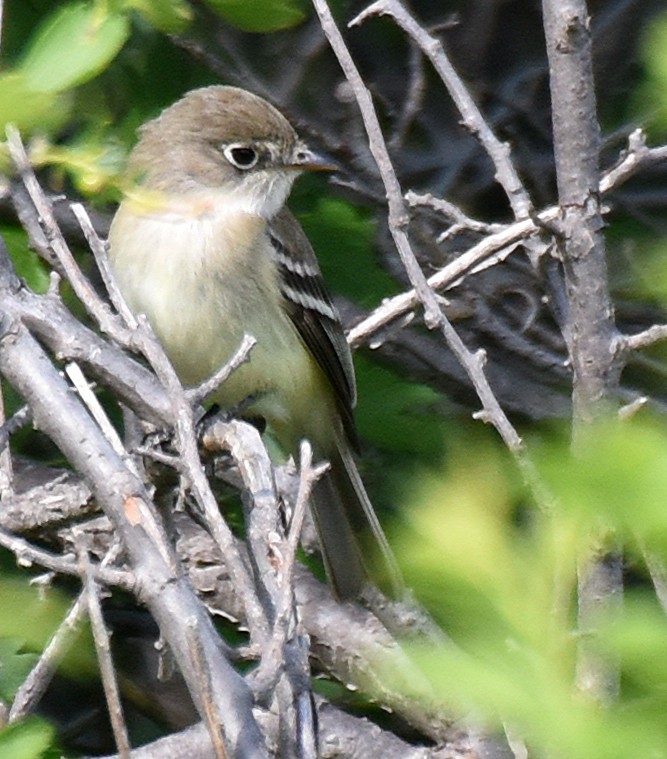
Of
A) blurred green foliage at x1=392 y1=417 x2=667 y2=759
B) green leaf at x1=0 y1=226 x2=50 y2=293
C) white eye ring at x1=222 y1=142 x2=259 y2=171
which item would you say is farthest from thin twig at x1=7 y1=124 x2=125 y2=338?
white eye ring at x1=222 y1=142 x2=259 y2=171

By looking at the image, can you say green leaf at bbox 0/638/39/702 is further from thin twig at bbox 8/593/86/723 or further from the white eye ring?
the white eye ring

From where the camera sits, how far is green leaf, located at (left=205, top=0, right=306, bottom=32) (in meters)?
2.52

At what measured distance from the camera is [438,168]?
14.7 ft

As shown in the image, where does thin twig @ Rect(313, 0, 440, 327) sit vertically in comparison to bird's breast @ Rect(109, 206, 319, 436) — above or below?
below

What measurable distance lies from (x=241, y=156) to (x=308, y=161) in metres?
0.36

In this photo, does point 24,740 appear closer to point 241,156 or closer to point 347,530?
→ point 347,530

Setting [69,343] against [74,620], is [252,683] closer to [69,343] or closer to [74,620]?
[74,620]

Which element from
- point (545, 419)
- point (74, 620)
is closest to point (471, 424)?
point (545, 419)

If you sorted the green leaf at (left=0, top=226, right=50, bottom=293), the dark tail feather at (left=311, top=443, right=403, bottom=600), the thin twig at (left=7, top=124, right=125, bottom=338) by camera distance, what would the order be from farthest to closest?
the dark tail feather at (left=311, top=443, right=403, bottom=600) < the green leaf at (left=0, top=226, right=50, bottom=293) < the thin twig at (left=7, top=124, right=125, bottom=338)

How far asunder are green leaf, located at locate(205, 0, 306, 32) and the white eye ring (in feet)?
5.02

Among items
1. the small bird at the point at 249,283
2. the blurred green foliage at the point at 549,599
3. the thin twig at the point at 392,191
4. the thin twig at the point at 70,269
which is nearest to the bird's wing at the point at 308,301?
the small bird at the point at 249,283

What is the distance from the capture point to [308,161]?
388cm

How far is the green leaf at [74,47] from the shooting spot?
1835mm

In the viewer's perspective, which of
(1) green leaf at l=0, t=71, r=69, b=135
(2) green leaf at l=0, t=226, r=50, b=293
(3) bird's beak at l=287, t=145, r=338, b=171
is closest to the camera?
(1) green leaf at l=0, t=71, r=69, b=135
